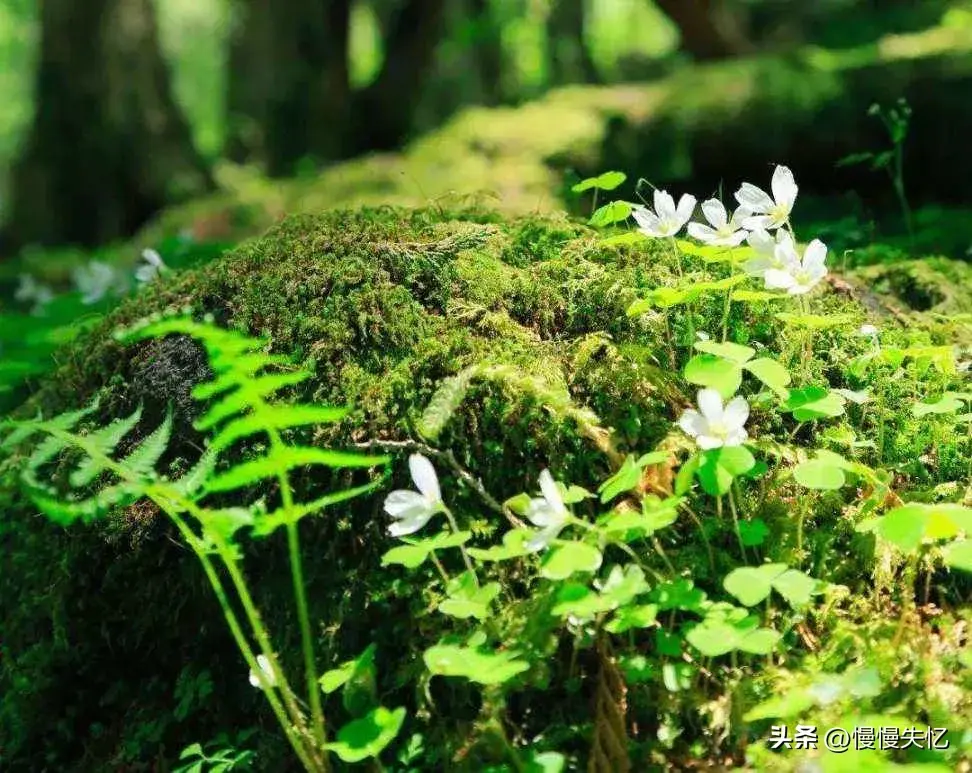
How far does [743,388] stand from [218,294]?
4.89 feet

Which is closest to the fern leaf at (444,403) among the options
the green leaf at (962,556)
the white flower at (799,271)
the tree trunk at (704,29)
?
the white flower at (799,271)

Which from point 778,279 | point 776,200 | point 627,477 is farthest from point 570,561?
point 776,200

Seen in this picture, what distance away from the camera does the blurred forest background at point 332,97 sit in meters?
5.47

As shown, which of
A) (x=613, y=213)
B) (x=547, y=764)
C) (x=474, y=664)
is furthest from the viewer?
(x=613, y=213)

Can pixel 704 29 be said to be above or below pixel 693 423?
above

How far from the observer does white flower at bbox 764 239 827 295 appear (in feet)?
6.43

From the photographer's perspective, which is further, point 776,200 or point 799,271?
point 776,200

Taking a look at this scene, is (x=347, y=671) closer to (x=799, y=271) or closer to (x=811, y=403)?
(x=811, y=403)

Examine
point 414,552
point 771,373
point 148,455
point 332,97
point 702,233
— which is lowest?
point 414,552

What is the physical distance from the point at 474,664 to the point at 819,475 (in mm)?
792

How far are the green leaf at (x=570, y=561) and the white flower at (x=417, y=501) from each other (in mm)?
291

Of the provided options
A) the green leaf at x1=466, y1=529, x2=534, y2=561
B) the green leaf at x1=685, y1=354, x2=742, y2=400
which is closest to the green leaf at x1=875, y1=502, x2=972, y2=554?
the green leaf at x1=685, y1=354, x2=742, y2=400

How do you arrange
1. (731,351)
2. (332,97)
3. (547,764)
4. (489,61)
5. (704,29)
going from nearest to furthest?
(547,764) < (731,351) < (704,29) < (332,97) < (489,61)

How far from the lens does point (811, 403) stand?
6.39 feet
